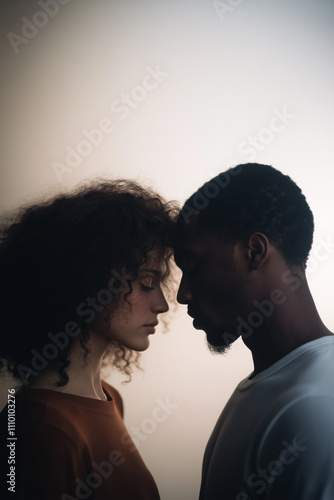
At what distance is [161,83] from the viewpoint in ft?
5.71

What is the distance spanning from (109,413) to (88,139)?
3.40 feet

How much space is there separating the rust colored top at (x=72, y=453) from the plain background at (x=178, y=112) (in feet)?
1.94

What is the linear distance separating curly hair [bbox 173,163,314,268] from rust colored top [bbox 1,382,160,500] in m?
0.55

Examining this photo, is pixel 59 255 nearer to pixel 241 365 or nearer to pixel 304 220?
pixel 304 220

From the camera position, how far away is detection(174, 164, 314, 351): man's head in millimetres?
1041

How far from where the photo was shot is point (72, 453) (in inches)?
37.7

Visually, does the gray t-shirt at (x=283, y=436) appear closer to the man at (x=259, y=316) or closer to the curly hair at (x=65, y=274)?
the man at (x=259, y=316)

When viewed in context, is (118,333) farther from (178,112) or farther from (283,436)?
(178,112)

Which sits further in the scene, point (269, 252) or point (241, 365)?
point (241, 365)

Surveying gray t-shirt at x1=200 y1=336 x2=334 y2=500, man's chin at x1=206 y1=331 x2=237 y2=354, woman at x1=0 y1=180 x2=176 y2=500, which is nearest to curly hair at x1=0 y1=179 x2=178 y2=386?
woman at x1=0 y1=180 x2=176 y2=500

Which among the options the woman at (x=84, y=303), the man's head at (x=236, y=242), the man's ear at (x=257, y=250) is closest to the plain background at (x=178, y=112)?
the woman at (x=84, y=303)

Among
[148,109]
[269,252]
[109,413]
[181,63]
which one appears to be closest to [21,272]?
[109,413]

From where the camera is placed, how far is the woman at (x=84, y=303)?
1.06m

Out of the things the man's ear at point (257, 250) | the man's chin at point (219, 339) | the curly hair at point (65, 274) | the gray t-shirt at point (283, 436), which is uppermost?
the curly hair at point (65, 274)
